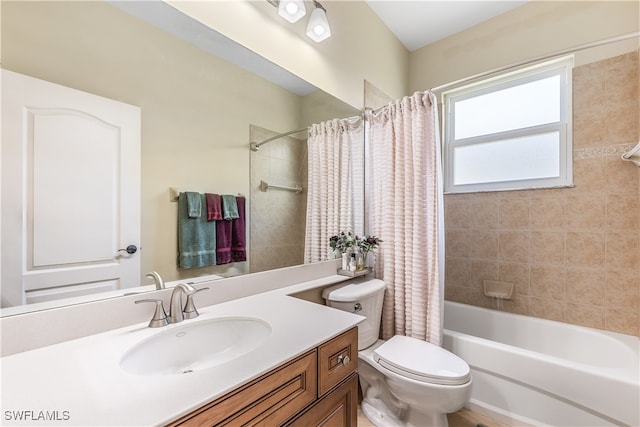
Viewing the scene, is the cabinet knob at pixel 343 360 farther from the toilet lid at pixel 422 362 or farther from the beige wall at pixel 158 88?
the beige wall at pixel 158 88

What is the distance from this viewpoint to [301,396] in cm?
76

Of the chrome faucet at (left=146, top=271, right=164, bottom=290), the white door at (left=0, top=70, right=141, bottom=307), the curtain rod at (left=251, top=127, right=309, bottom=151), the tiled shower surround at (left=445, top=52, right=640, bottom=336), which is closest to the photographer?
the white door at (left=0, top=70, right=141, bottom=307)

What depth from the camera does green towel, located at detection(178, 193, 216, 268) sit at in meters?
1.10

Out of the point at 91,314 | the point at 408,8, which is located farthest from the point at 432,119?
the point at 91,314

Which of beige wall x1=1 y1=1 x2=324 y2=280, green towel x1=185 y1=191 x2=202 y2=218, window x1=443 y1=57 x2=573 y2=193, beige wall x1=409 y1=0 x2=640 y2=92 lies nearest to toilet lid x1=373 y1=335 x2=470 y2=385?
beige wall x1=1 y1=1 x2=324 y2=280

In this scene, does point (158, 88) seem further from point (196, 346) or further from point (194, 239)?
point (196, 346)

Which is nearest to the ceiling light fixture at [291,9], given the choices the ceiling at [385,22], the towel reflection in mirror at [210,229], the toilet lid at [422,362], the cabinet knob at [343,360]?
the ceiling at [385,22]

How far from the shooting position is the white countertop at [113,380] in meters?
0.50

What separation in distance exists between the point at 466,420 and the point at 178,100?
2.24 metres

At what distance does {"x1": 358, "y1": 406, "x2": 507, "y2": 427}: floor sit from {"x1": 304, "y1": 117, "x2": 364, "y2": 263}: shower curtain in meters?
0.95

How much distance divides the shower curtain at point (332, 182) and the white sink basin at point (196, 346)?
71cm

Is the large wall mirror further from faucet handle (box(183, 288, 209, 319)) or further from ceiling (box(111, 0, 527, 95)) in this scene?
faucet handle (box(183, 288, 209, 319))

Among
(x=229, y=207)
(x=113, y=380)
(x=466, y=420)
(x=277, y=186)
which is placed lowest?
(x=466, y=420)

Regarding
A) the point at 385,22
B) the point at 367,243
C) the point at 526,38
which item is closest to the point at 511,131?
the point at 526,38
